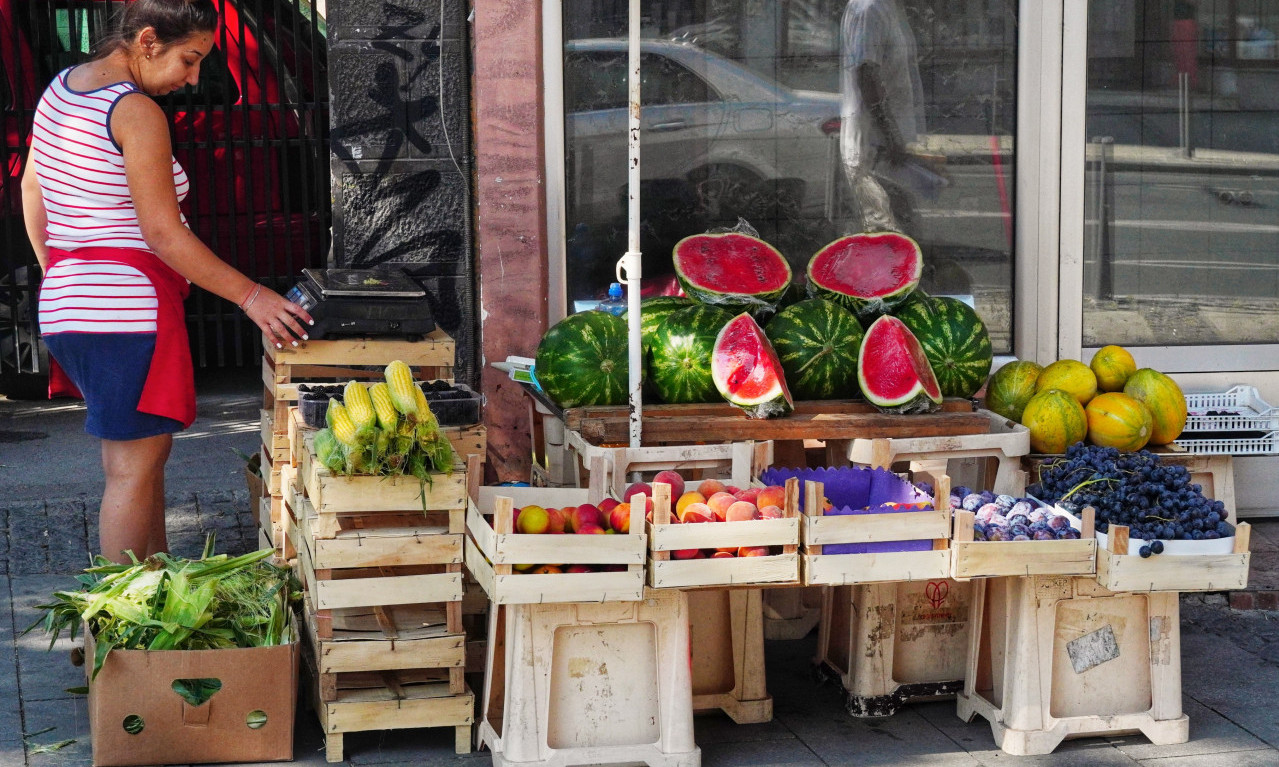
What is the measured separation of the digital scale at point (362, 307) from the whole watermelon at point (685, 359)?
0.82 m

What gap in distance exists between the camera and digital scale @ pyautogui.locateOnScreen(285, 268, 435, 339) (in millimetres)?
4957

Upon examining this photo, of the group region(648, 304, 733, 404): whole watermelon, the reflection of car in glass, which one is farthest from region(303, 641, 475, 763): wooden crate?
the reflection of car in glass

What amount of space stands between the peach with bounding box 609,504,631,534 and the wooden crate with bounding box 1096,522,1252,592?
1.35 metres

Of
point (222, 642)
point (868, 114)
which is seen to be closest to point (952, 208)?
point (868, 114)

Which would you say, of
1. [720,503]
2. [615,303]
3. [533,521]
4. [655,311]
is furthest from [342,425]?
[615,303]

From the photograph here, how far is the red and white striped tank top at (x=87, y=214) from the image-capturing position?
441 cm

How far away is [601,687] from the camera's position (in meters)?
4.05

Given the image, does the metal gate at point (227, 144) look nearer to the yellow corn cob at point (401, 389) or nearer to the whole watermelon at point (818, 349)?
the whole watermelon at point (818, 349)

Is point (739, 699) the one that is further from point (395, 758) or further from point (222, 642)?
point (222, 642)

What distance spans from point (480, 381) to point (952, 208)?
2.17 m

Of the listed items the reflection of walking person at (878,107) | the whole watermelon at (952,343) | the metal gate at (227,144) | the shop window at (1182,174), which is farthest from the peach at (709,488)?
the metal gate at (227,144)

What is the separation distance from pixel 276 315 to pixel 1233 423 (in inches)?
151

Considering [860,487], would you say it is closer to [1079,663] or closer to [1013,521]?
[1013,521]

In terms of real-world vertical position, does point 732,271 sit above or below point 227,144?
below
